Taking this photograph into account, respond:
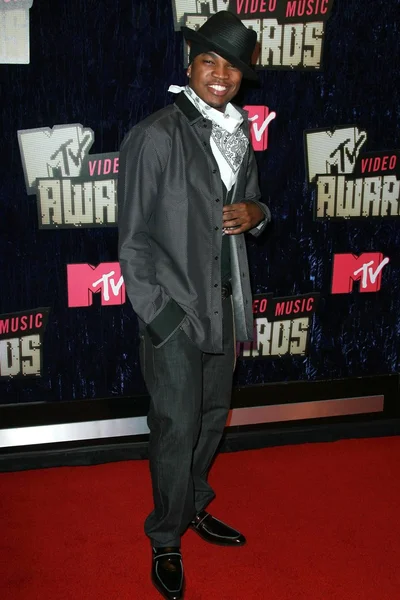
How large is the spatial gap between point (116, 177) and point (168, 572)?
153 centimetres

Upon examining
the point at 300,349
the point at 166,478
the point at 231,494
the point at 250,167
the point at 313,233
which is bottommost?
the point at 231,494

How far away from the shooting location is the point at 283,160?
299 cm

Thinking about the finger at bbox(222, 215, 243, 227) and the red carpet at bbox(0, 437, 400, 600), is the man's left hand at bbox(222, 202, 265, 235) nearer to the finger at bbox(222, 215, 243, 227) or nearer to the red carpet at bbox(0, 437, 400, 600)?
the finger at bbox(222, 215, 243, 227)

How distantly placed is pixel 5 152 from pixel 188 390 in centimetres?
122

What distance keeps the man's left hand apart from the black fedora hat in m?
0.43

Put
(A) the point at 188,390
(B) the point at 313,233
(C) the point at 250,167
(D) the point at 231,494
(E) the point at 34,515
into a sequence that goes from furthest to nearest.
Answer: (B) the point at 313,233 < (D) the point at 231,494 < (E) the point at 34,515 < (C) the point at 250,167 < (A) the point at 188,390

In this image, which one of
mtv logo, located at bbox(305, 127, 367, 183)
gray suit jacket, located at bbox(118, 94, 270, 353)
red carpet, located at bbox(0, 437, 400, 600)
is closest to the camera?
gray suit jacket, located at bbox(118, 94, 270, 353)

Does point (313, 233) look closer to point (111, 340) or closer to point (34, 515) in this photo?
point (111, 340)

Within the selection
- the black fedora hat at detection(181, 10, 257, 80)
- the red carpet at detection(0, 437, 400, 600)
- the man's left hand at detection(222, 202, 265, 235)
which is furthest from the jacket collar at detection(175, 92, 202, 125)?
the red carpet at detection(0, 437, 400, 600)

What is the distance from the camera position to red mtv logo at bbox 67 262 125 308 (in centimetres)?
288

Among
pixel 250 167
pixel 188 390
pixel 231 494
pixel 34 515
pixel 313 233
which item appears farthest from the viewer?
pixel 313 233

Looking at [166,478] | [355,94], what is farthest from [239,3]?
[166,478]

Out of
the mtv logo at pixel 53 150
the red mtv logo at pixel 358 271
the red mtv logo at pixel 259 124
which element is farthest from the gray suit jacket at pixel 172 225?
the red mtv logo at pixel 358 271

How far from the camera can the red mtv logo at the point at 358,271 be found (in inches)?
125
